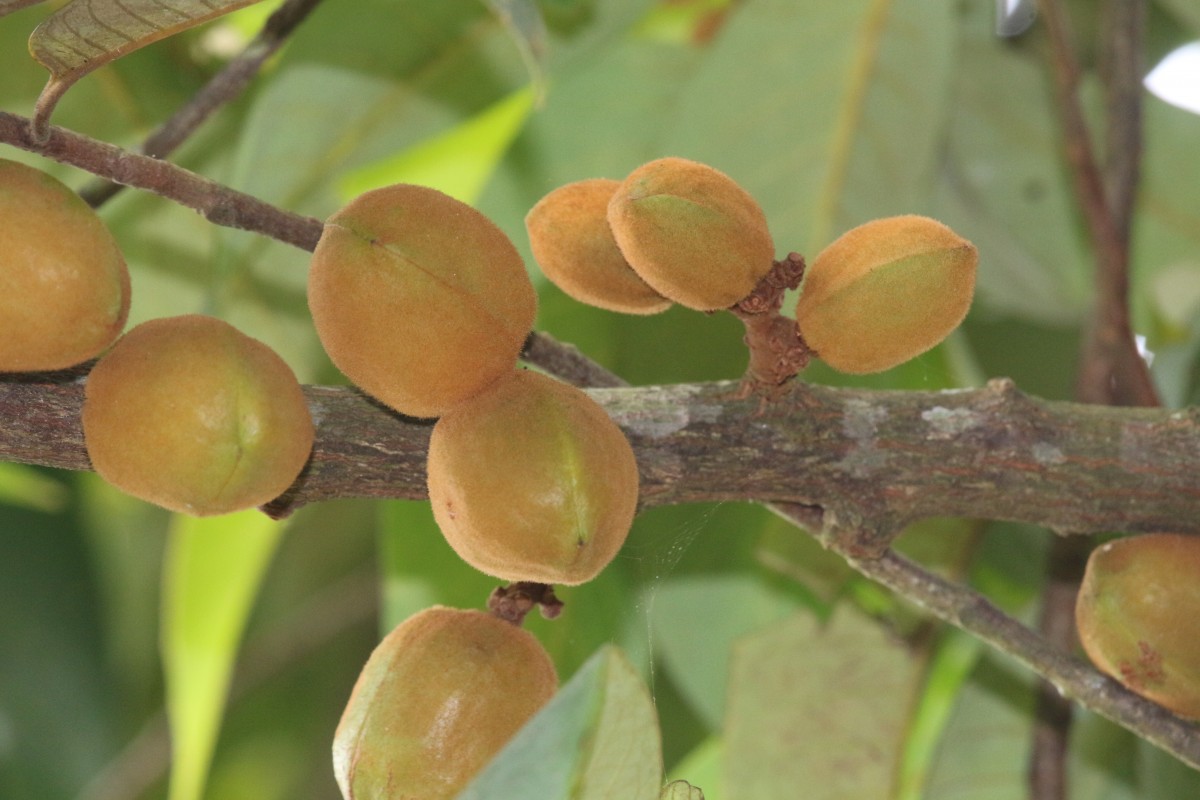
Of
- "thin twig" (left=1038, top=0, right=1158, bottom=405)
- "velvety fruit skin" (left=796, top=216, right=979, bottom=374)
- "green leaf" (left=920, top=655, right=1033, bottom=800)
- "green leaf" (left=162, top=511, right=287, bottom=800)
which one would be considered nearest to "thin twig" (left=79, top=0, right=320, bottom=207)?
Answer: "velvety fruit skin" (left=796, top=216, right=979, bottom=374)

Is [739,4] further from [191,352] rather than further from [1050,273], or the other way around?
[191,352]

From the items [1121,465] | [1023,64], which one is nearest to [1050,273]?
[1023,64]

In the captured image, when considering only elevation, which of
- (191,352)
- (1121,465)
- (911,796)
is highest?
(191,352)

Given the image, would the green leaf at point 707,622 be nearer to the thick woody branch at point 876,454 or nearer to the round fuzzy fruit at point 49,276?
the thick woody branch at point 876,454

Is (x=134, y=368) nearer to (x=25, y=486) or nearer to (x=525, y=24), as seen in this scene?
(x=525, y=24)

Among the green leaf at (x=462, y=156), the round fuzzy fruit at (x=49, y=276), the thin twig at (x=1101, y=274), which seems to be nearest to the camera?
the round fuzzy fruit at (x=49, y=276)

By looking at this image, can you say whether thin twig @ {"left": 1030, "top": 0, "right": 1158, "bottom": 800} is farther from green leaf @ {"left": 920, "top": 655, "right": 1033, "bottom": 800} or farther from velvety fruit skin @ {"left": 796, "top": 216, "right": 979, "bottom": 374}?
velvety fruit skin @ {"left": 796, "top": 216, "right": 979, "bottom": 374}

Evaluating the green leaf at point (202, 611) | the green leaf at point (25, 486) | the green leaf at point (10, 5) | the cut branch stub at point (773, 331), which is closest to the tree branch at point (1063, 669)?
the cut branch stub at point (773, 331)
